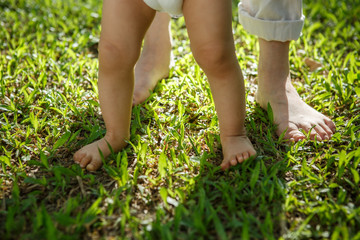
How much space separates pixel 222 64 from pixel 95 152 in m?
0.66

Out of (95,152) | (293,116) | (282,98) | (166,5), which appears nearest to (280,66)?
(282,98)

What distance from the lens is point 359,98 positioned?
2.14 metres

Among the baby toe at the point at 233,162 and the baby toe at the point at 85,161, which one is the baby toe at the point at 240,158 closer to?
the baby toe at the point at 233,162

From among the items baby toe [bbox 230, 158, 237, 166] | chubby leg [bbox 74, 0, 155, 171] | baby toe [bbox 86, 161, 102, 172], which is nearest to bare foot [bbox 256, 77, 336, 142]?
baby toe [bbox 230, 158, 237, 166]

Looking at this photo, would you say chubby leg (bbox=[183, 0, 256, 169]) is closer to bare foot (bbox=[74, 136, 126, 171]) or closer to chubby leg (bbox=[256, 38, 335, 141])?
chubby leg (bbox=[256, 38, 335, 141])

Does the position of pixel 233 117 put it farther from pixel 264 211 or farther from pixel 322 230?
pixel 322 230

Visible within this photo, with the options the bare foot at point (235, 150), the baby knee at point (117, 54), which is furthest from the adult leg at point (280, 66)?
the baby knee at point (117, 54)

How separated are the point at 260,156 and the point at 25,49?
177cm

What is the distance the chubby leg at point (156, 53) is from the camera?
2.26 m

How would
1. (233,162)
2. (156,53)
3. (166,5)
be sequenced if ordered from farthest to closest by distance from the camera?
(156,53), (233,162), (166,5)

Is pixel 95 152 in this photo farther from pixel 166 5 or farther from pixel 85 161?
pixel 166 5

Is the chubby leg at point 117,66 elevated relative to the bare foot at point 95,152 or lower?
elevated

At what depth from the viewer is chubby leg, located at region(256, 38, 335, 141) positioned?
6.23 feet

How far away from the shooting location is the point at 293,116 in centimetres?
195
